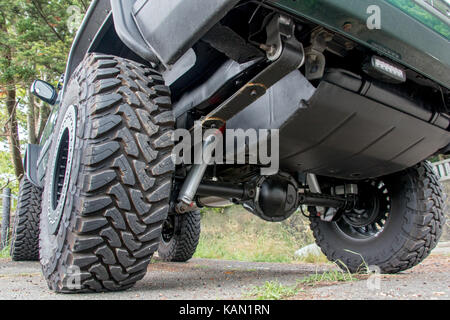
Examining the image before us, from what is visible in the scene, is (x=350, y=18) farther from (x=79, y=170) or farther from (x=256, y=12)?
(x=79, y=170)

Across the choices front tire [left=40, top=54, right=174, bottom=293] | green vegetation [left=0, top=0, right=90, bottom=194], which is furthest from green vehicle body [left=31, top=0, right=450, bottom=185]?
green vegetation [left=0, top=0, right=90, bottom=194]

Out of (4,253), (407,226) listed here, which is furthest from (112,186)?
(4,253)

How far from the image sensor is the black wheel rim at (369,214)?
8.93 ft

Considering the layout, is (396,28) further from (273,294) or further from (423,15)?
(273,294)

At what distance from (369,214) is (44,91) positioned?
3049 mm

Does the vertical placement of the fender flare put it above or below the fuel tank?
below

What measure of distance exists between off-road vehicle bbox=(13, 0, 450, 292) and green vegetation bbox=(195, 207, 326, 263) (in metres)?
4.12

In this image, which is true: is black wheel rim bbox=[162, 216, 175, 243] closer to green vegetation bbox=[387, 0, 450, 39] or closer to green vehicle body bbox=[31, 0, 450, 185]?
green vehicle body bbox=[31, 0, 450, 185]

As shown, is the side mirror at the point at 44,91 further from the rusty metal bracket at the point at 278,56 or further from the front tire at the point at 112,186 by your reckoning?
the rusty metal bracket at the point at 278,56

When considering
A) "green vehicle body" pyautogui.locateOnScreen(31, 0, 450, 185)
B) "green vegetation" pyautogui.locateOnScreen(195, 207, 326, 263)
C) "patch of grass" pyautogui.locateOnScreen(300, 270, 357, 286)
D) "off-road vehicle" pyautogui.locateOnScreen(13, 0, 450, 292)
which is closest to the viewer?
"green vehicle body" pyautogui.locateOnScreen(31, 0, 450, 185)

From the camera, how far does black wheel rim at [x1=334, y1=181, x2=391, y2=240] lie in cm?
272

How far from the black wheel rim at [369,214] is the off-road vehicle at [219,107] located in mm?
447

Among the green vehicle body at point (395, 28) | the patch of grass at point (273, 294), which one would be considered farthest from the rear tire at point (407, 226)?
the patch of grass at point (273, 294)

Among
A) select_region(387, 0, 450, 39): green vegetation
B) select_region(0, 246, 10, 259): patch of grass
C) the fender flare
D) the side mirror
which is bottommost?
select_region(0, 246, 10, 259): patch of grass
